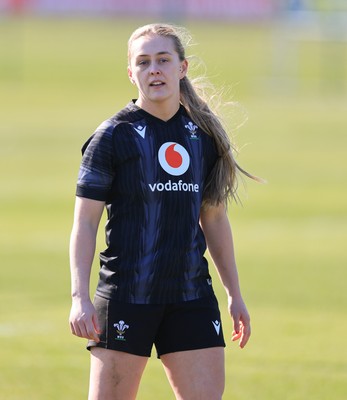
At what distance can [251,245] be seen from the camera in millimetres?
15336

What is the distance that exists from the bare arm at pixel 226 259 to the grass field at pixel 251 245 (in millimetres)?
1437

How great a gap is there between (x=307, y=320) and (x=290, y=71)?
53046 millimetres

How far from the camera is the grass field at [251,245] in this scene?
341 inches

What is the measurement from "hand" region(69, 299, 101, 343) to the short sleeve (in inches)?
20.4

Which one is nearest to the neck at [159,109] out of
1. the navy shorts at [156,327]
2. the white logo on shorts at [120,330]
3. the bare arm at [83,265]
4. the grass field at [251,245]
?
the bare arm at [83,265]

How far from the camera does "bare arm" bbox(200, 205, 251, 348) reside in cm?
616

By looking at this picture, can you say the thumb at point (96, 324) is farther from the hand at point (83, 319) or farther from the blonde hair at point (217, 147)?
the blonde hair at point (217, 147)

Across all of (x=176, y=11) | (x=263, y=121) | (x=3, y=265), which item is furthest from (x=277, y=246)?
(x=176, y=11)

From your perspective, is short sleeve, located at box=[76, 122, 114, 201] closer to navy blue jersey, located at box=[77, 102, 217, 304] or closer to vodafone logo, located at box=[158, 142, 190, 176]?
navy blue jersey, located at box=[77, 102, 217, 304]

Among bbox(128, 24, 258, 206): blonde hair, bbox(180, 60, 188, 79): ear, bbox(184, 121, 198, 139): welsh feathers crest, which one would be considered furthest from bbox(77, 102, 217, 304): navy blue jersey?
bbox(180, 60, 188, 79): ear

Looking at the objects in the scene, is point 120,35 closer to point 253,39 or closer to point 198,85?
point 253,39

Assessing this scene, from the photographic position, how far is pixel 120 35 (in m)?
93.0

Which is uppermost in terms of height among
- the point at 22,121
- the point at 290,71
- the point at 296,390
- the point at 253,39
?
the point at 253,39

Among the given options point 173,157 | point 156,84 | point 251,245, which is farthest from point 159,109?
point 251,245
